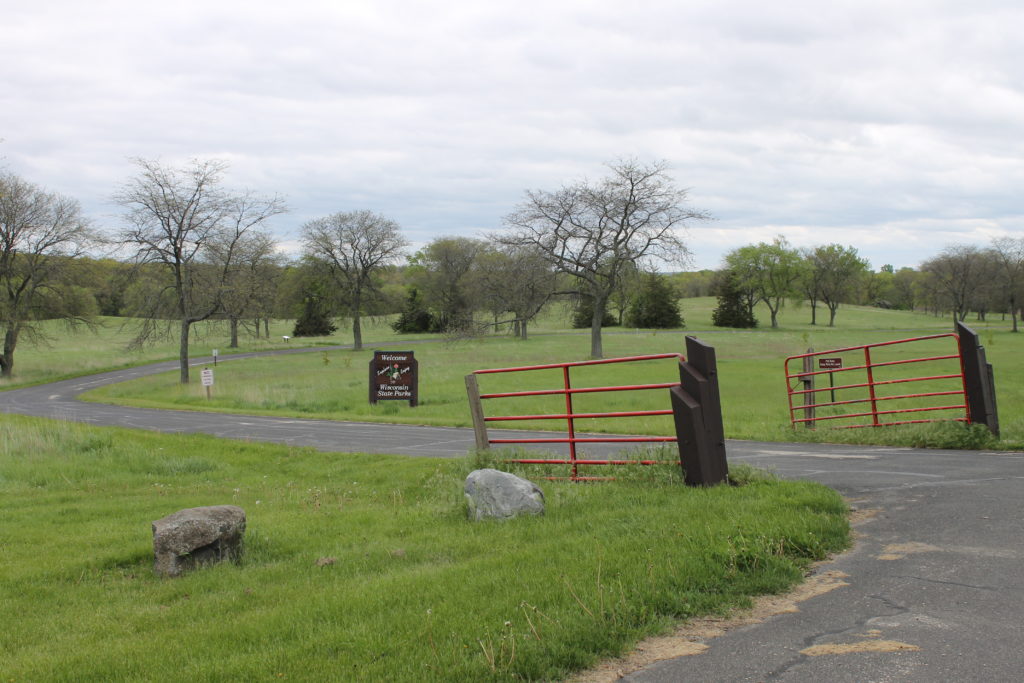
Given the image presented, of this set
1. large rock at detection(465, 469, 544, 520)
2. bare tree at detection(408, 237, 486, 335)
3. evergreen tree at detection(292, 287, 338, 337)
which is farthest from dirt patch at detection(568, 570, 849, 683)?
evergreen tree at detection(292, 287, 338, 337)

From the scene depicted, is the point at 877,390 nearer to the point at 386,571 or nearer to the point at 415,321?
the point at 386,571

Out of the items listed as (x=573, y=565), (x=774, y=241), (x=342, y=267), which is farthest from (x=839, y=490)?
(x=774, y=241)

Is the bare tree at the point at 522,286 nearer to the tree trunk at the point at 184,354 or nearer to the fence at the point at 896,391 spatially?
the fence at the point at 896,391

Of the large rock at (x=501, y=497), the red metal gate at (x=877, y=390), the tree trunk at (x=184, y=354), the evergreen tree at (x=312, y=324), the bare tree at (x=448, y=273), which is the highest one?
the bare tree at (x=448, y=273)

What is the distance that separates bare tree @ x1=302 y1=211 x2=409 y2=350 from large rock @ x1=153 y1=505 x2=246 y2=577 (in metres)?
61.8

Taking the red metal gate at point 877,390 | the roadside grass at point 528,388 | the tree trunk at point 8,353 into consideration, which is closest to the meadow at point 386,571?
the red metal gate at point 877,390

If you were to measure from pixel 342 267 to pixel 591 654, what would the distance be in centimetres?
6754

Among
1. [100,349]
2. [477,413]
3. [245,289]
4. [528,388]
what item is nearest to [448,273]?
[100,349]

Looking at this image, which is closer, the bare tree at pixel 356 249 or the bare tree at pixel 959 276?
the bare tree at pixel 356 249

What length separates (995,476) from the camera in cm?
905

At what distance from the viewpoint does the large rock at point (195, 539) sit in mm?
6727

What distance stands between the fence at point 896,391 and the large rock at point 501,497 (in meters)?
7.01

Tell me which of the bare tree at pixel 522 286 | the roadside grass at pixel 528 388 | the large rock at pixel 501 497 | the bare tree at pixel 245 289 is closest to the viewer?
the large rock at pixel 501 497

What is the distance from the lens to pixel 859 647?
14.4ft
